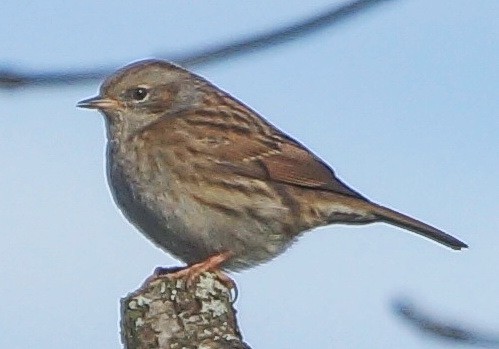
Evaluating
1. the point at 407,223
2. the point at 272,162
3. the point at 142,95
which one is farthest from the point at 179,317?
the point at 142,95

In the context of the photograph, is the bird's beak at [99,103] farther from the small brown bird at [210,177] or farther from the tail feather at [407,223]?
the tail feather at [407,223]

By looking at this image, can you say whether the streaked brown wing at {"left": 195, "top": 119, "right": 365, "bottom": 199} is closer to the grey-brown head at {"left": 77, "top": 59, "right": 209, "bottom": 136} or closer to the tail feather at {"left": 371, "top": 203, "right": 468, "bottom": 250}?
the tail feather at {"left": 371, "top": 203, "right": 468, "bottom": 250}

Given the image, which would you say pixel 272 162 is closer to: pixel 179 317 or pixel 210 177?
pixel 210 177

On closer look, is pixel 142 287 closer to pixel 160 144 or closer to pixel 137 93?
pixel 160 144

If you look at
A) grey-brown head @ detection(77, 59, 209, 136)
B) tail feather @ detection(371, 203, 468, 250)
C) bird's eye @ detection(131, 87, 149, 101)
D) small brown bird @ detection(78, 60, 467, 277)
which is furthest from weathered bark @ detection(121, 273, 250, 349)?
bird's eye @ detection(131, 87, 149, 101)

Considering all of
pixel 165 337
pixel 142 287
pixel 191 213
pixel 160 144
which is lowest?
pixel 165 337

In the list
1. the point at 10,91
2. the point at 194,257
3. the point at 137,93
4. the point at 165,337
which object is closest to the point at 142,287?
the point at 165,337
